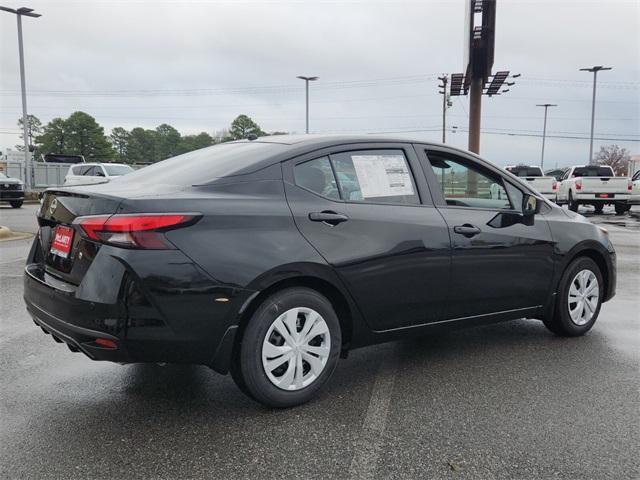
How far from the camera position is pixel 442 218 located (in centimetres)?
393

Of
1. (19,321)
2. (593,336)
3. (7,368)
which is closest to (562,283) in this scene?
(593,336)

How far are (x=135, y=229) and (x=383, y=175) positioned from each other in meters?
1.67

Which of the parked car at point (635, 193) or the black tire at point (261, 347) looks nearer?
the black tire at point (261, 347)

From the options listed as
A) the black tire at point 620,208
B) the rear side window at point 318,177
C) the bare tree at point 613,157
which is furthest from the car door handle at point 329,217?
the bare tree at point 613,157

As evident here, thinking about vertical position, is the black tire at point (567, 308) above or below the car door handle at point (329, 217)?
below

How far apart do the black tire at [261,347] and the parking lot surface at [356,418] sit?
0.11 meters

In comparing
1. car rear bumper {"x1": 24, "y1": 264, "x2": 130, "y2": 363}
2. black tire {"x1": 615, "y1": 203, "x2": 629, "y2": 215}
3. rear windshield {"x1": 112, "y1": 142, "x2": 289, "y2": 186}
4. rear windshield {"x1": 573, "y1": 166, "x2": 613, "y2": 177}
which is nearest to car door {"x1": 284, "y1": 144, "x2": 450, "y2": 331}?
rear windshield {"x1": 112, "y1": 142, "x2": 289, "y2": 186}

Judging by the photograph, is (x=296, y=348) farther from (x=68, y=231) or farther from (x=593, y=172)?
(x=593, y=172)

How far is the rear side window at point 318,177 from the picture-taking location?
3.48 metres

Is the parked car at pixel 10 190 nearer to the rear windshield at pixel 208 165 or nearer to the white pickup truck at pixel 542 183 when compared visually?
the rear windshield at pixel 208 165

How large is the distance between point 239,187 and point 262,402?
1.21 meters

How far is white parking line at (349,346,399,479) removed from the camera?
8.86 ft

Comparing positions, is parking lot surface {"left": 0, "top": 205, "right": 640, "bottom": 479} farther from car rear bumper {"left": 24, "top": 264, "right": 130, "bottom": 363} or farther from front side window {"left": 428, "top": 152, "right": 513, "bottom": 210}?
front side window {"left": 428, "top": 152, "right": 513, "bottom": 210}

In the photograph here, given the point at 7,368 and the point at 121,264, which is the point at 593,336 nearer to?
the point at 121,264
